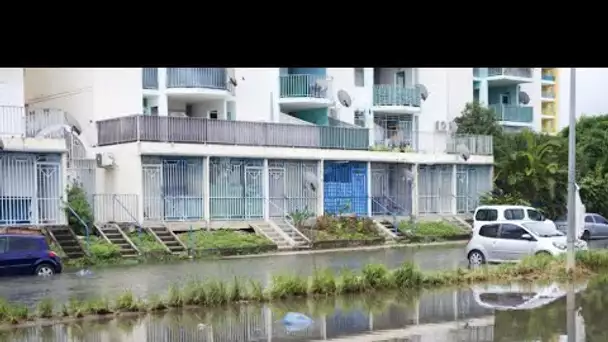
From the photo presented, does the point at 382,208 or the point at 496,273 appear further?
the point at 382,208

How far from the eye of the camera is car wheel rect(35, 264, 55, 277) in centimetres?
2107

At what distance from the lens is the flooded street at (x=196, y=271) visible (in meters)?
18.0

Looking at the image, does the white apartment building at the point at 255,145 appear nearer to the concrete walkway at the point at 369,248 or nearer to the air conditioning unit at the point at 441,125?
the air conditioning unit at the point at 441,125

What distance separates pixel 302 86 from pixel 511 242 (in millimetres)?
17298

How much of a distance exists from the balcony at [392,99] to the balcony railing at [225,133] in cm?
504

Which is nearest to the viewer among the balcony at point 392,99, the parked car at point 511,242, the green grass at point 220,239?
the parked car at point 511,242

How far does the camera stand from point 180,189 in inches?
1177

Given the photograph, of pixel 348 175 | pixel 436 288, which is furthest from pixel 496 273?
pixel 348 175

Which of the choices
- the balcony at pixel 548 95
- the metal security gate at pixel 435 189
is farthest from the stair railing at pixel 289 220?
the balcony at pixel 548 95

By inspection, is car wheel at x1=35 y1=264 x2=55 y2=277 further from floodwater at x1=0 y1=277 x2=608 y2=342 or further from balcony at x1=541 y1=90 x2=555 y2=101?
balcony at x1=541 y1=90 x2=555 y2=101

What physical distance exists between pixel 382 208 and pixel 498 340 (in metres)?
24.3

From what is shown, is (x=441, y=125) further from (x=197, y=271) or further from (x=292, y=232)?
(x=197, y=271)
